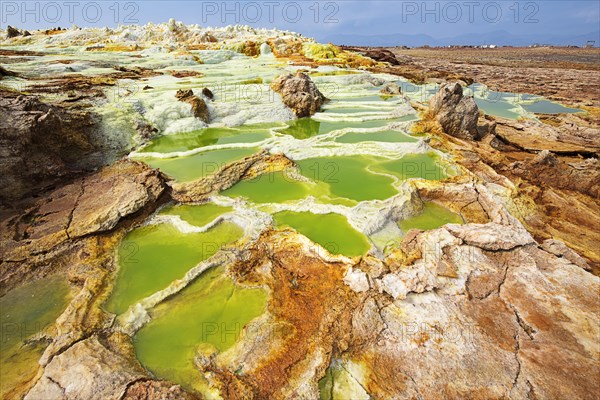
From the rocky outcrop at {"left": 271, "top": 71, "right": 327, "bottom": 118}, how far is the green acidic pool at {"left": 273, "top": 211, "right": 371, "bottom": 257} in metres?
12.9

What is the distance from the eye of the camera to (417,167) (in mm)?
12562

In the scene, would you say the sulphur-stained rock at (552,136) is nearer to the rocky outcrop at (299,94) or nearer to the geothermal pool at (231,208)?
the geothermal pool at (231,208)

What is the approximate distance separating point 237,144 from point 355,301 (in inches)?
440

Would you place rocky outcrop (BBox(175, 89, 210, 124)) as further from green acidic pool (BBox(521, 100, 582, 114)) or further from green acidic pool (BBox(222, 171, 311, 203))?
green acidic pool (BBox(521, 100, 582, 114))

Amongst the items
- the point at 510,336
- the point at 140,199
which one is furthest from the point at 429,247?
the point at 140,199

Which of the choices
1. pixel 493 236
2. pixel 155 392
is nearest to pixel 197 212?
pixel 155 392

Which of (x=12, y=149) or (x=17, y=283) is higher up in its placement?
(x=12, y=149)

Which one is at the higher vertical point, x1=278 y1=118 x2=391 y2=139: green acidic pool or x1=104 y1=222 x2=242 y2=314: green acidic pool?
x1=278 y1=118 x2=391 y2=139: green acidic pool

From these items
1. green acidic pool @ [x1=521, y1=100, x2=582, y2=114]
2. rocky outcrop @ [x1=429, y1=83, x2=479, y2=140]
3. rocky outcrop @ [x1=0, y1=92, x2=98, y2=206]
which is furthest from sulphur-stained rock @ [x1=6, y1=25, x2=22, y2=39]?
green acidic pool @ [x1=521, y1=100, x2=582, y2=114]

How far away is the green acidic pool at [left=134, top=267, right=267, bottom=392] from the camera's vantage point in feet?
17.9

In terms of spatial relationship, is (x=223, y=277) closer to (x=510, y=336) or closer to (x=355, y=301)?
(x=355, y=301)

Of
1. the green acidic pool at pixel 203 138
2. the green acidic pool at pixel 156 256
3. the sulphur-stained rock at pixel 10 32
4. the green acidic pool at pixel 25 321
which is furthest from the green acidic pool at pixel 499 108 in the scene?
the sulphur-stained rock at pixel 10 32

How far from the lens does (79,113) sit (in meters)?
→ 14.2

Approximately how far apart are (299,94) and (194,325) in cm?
1785
